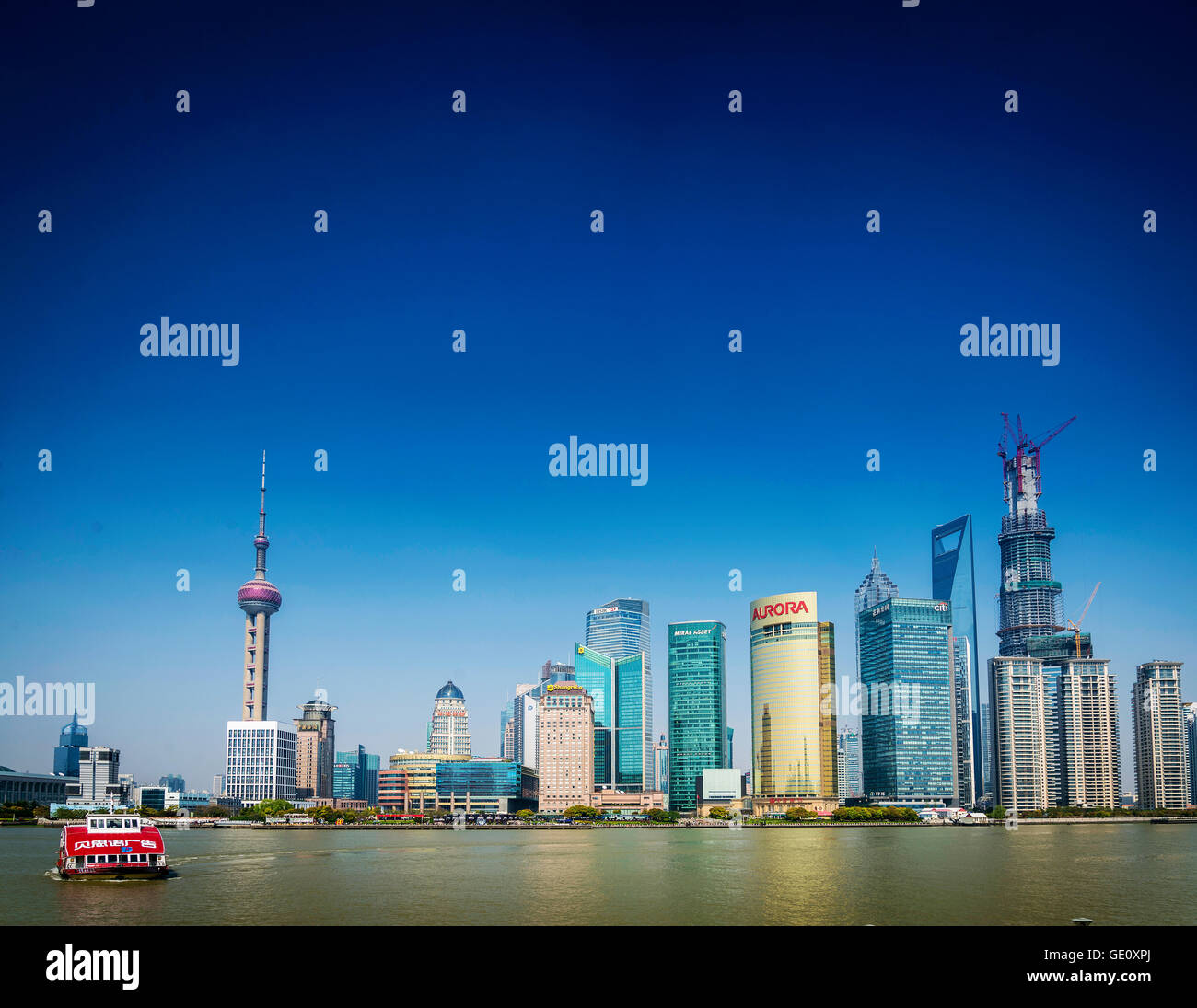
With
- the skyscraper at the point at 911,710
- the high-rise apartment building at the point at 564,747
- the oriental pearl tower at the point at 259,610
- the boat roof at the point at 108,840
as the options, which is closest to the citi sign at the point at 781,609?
the skyscraper at the point at 911,710

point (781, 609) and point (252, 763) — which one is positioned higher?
point (781, 609)

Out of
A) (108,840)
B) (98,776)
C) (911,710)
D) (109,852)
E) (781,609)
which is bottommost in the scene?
(98,776)

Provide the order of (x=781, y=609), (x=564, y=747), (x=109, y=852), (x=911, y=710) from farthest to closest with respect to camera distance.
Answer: (x=911, y=710)
(x=781, y=609)
(x=564, y=747)
(x=109, y=852)

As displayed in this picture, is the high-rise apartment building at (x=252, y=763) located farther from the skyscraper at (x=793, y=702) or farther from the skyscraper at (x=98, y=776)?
the skyscraper at (x=793, y=702)

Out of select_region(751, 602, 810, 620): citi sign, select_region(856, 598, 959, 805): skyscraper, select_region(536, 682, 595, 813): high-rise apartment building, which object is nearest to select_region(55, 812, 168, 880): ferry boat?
A: select_region(536, 682, 595, 813): high-rise apartment building

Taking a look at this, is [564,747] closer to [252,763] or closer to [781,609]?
[781,609]

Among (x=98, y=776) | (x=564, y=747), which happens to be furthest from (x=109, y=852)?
(x=98, y=776)
